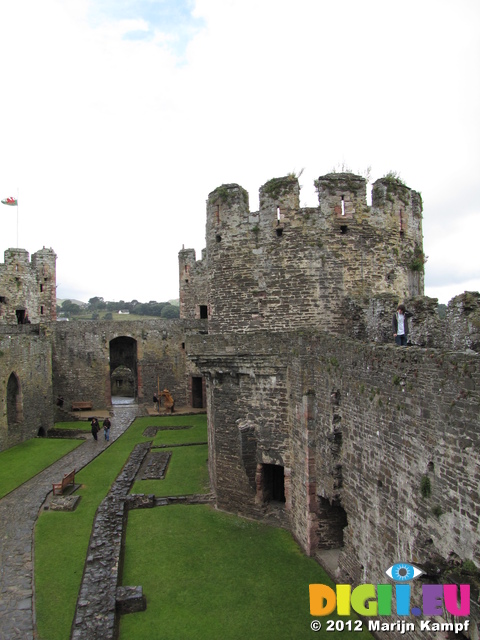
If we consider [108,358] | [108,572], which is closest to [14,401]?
[108,358]

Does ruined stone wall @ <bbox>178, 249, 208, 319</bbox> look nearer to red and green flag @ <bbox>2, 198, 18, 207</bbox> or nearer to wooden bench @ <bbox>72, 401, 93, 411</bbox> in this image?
wooden bench @ <bbox>72, 401, 93, 411</bbox>

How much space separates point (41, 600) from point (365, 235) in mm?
11379

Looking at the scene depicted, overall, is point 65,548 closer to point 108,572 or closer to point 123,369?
point 108,572

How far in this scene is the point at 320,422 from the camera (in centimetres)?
1067

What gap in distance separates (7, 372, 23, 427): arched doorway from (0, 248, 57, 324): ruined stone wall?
40.5 ft

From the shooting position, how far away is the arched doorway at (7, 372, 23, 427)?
2323cm

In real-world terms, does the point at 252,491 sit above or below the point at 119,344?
below

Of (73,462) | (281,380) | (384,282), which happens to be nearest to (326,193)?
(384,282)

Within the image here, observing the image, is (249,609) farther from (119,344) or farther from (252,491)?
(119,344)

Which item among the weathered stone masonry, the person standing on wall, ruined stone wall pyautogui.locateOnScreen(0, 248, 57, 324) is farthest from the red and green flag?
the person standing on wall

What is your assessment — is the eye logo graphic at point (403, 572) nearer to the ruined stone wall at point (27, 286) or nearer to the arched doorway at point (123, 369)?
the arched doorway at point (123, 369)

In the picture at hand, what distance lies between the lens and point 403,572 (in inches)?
→ 281

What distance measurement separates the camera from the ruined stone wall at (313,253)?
42.1ft

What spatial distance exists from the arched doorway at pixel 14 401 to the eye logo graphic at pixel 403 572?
2047 centimetres
